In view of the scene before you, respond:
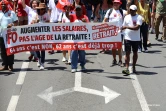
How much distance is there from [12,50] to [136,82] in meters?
3.40

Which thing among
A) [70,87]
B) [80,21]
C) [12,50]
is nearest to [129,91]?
[70,87]

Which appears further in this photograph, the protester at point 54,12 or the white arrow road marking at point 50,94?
the protester at point 54,12

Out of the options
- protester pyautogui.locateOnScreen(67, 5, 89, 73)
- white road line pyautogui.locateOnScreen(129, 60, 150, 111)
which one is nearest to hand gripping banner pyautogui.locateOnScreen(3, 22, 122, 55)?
protester pyautogui.locateOnScreen(67, 5, 89, 73)

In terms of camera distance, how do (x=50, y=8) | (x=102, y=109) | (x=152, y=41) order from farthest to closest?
(x=152, y=41)
(x=50, y=8)
(x=102, y=109)

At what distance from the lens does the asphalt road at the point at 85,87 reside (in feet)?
34.3

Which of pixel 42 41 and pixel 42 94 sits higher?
pixel 42 41

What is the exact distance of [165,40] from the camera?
57.6 ft

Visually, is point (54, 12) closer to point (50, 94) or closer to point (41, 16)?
point (41, 16)

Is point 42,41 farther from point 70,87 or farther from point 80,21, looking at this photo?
point 70,87

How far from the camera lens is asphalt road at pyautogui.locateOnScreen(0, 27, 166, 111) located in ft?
34.3

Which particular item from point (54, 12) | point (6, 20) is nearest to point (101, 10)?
point (54, 12)

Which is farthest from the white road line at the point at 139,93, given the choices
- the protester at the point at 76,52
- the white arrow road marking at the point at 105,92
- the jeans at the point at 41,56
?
the jeans at the point at 41,56

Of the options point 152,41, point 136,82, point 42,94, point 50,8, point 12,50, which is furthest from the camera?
point 152,41

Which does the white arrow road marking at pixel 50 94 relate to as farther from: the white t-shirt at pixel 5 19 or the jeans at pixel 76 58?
the white t-shirt at pixel 5 19
